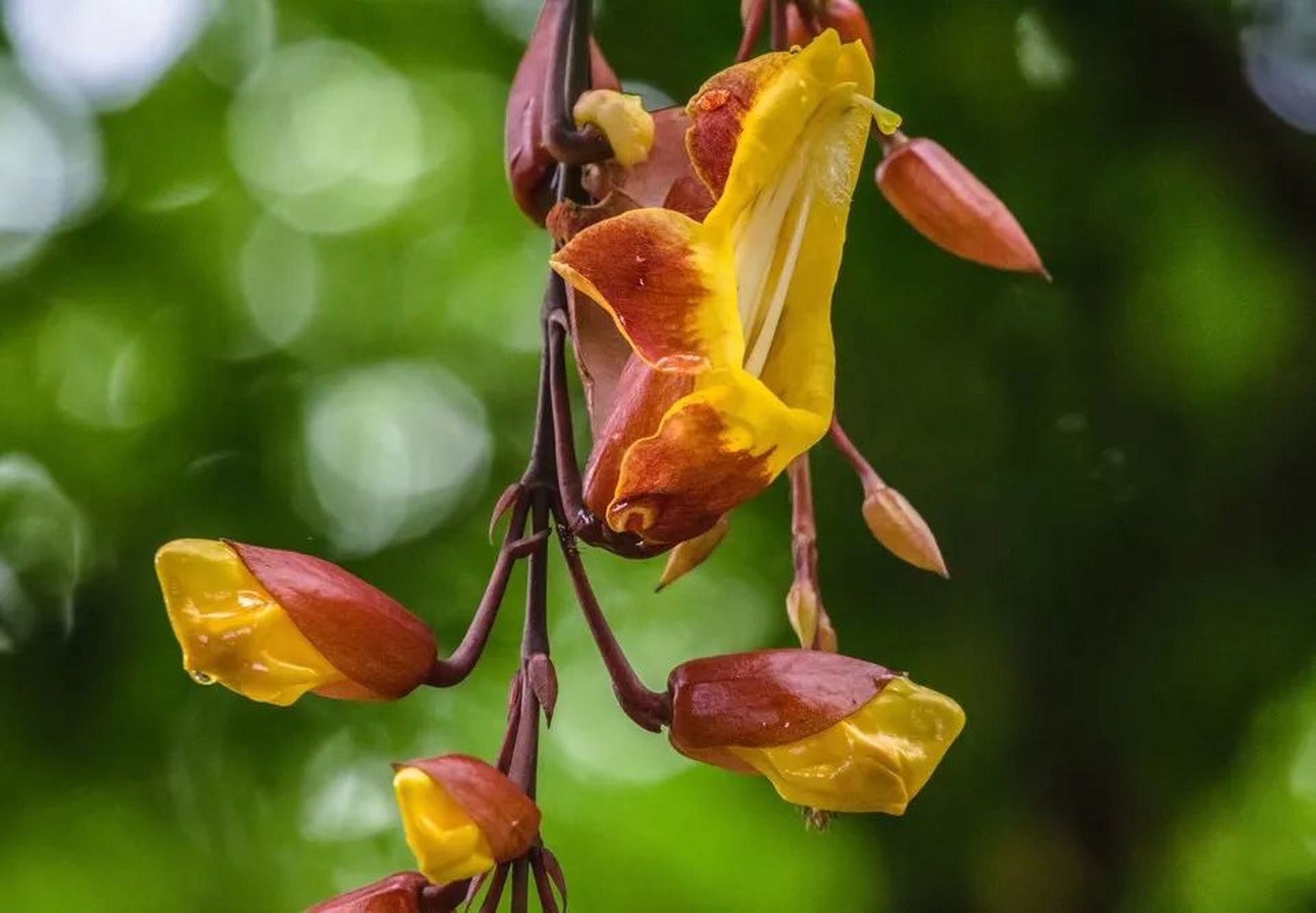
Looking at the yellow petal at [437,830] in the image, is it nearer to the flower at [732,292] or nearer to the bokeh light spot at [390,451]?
the flower at [732,292]

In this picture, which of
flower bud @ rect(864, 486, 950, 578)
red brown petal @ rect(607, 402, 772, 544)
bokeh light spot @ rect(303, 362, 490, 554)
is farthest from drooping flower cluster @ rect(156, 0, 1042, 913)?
bokeh light spot @ rect(303, 362, 490, 554)

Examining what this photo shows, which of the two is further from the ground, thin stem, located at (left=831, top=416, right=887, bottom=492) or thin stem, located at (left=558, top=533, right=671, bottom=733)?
thin stem, located at (left=558, top=533, right=671, bottom=733)

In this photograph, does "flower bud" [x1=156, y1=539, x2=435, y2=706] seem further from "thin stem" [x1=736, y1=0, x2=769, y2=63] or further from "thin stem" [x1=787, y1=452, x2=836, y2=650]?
"thin stem" [x1=736, y1=0, x2=769, y2=63]

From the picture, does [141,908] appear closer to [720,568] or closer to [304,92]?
[720,568]

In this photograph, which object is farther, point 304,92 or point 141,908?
point 304,92

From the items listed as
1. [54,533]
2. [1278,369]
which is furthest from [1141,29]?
[54,533]

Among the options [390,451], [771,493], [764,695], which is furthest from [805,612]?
[390,451]

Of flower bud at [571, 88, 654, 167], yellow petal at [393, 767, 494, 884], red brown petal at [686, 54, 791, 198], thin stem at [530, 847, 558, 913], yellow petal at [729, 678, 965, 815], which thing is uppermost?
red brown petal at [686, 54, 791, 198]
